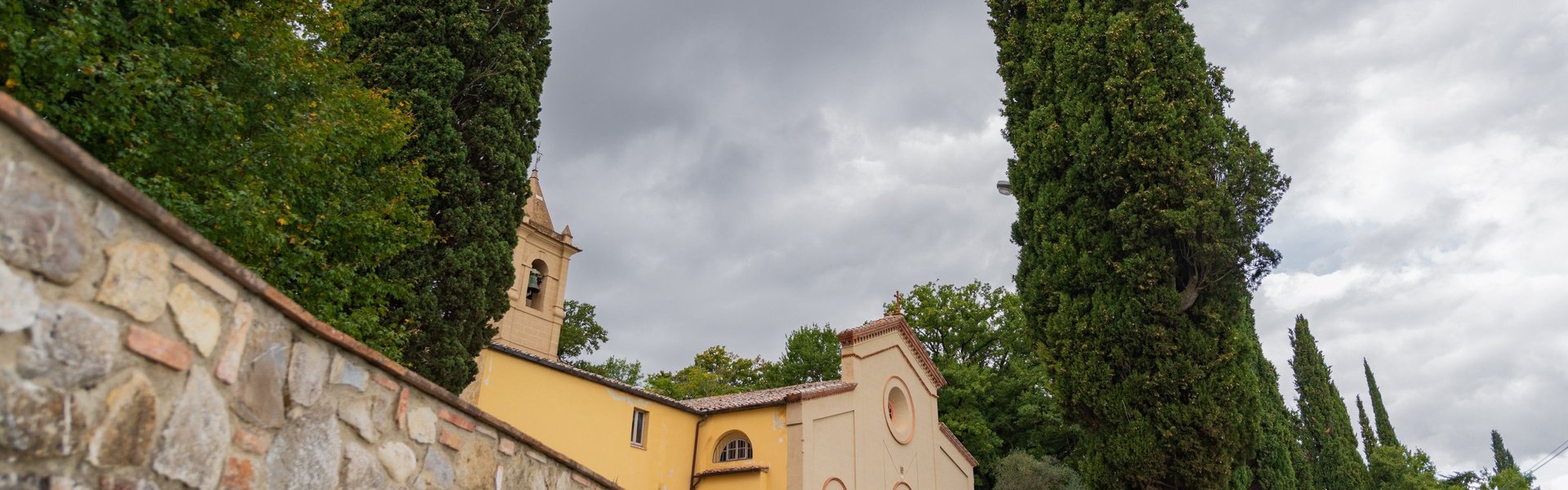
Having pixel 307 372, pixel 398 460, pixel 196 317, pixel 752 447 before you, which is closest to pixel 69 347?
pixel 196 317

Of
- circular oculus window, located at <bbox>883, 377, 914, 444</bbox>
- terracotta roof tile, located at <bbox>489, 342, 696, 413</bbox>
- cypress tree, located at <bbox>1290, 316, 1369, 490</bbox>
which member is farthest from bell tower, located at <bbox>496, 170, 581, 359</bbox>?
cypress tree, located at <bbox>1290, 316, 1369, 490</bbox>

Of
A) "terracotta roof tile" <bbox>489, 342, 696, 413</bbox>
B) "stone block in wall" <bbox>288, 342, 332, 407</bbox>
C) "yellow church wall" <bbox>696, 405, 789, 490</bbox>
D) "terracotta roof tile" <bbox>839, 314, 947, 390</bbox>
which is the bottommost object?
"stone block in wall" <bbox>288, 342, 332, 407</bbox>

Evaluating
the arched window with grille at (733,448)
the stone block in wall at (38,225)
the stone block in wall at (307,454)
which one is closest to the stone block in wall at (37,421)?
the stone block in wall at (38,225)

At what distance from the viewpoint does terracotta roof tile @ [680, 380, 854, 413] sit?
19812mm

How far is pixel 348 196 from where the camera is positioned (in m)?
10.7

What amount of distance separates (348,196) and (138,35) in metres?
2.82

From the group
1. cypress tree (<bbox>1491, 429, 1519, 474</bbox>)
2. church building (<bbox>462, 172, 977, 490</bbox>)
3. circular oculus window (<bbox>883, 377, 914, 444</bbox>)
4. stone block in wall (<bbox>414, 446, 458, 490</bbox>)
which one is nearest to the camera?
stone block in wall (<bbox>414, 446, 458, 490</bbox>)

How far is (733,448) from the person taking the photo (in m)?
20.4

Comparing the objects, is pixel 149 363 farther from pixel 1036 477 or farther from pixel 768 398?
pixel 1036 477

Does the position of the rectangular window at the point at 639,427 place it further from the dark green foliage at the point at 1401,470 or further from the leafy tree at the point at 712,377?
the dark green foliage at the point at 1401,470

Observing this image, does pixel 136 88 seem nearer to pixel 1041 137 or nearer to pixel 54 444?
pixel 54 444

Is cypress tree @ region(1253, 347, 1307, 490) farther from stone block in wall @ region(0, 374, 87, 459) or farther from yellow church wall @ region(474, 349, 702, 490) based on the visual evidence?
stone block in wall @ region(0, 374, 87, 459)

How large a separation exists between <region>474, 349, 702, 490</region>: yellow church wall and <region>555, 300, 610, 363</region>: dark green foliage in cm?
2365

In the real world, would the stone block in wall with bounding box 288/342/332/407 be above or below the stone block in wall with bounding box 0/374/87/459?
above
